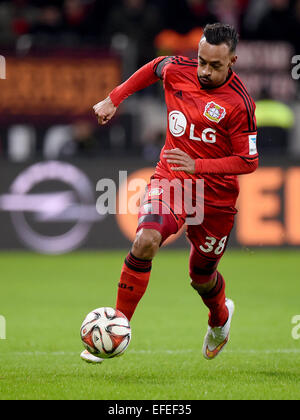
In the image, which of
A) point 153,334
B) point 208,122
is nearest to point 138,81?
point 208,122

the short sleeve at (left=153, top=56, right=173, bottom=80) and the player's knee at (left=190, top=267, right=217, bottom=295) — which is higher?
the short sleeve at (left=153, top=56, right=173, bottom=80)

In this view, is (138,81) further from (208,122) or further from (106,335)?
(106,335)

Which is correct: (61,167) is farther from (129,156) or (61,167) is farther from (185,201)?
(185,201)

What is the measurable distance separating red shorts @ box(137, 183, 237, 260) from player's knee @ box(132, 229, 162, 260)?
55 mm

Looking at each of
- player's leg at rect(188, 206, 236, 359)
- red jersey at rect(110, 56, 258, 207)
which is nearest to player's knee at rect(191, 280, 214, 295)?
player's leg at rect(188, 206, 236, 359)

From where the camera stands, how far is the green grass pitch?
4.99m

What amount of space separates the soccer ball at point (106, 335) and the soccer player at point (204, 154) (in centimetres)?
21

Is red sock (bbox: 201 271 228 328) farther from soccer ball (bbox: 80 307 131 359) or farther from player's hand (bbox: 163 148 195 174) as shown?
player's hand (bbox: 163 148 195 174)

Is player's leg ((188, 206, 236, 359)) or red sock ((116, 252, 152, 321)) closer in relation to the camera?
red sock ((116, 252, 152, 321))

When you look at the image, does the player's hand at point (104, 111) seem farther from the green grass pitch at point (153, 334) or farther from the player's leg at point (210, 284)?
the green grass pitch at point (153, 334)

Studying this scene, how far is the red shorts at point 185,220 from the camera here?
5359 millimetres

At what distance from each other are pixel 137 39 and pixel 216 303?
8.40 meters

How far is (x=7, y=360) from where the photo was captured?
5.84 meters

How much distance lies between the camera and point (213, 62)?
5297 millimetres
